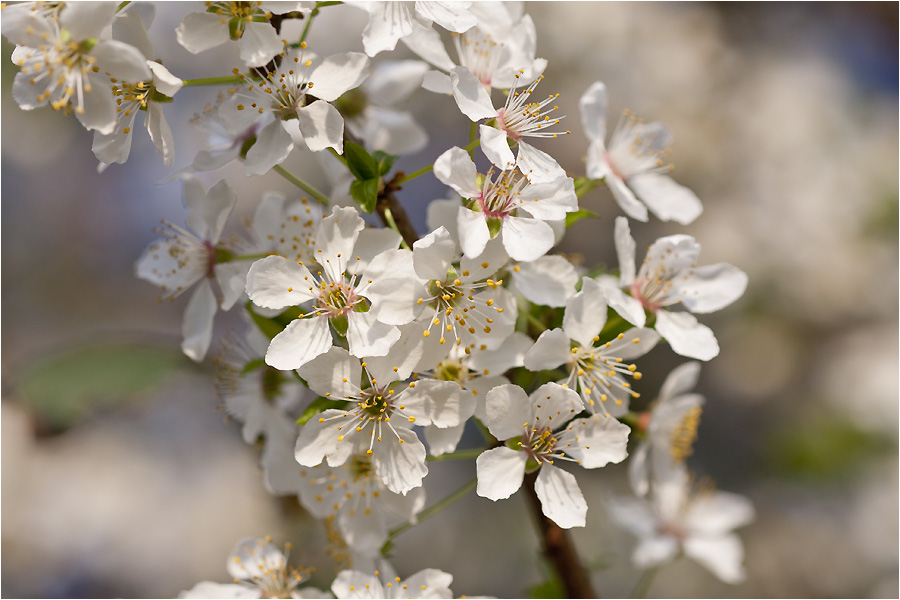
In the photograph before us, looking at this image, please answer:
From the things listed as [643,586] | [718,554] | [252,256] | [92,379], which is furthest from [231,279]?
[718,554]

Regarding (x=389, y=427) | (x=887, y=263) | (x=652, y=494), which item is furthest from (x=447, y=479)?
(x=389, y=427)

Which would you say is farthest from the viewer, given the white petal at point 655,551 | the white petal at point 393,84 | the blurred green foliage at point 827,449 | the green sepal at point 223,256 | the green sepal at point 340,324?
the blurred green foliage at point 827,449

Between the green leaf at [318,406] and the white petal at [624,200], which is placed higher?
the white petal at [624,200]

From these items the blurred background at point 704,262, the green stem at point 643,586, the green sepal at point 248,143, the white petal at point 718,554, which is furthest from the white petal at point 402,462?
the blurred background at point 704,262

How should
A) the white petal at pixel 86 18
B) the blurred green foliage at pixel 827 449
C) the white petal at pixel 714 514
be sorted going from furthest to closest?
the blurred green foliage at pixel 827 449 < the white petal at pixel 714 514 < the white petal at pixel 86 18

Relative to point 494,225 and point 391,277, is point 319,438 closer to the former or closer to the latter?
point 391,277

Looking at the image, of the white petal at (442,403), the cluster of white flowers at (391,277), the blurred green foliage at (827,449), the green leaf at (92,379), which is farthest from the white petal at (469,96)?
the blurred green foliage at (827,449)

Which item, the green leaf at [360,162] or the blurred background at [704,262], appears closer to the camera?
the green leaf at [360,162]

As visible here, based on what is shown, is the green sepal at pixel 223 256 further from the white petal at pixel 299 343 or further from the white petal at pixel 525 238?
the white petal at pixel 525 238

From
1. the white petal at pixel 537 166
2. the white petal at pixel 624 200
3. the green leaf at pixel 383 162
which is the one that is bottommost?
the green leaf at pixel 383 162
